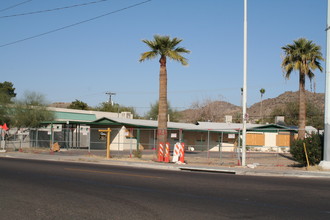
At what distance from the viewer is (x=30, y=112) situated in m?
42.4

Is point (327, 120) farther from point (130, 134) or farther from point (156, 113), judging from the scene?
point (156, 113)

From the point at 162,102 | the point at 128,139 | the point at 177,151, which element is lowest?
the point at 128,139

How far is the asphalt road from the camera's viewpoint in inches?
348

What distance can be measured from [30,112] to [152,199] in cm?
3438

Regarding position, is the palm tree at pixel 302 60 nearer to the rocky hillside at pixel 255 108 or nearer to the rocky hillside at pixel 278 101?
the rocky hillside at pixel 255 108

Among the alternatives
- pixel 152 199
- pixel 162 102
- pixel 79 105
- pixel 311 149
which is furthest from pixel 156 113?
pixel 152 199

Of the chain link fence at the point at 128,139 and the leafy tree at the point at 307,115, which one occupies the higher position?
the leafy tree at the point at 307,115

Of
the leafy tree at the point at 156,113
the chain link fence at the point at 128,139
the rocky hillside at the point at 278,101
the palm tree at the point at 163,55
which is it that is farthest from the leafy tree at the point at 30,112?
the rocky hillside at the point at 278,101

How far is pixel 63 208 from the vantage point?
941 cm

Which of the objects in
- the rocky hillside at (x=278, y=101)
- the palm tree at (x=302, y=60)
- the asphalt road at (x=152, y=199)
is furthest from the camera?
the rocky hillside at (x=278, y=101)

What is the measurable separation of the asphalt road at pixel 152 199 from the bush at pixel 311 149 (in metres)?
8.44

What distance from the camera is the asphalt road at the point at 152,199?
8.83 m

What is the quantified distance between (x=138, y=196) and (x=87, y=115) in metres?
52.8

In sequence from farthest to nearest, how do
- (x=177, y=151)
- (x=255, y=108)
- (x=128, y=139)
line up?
(x=255, y=108)
(x=128, y=139)
(x=177, y=151)
